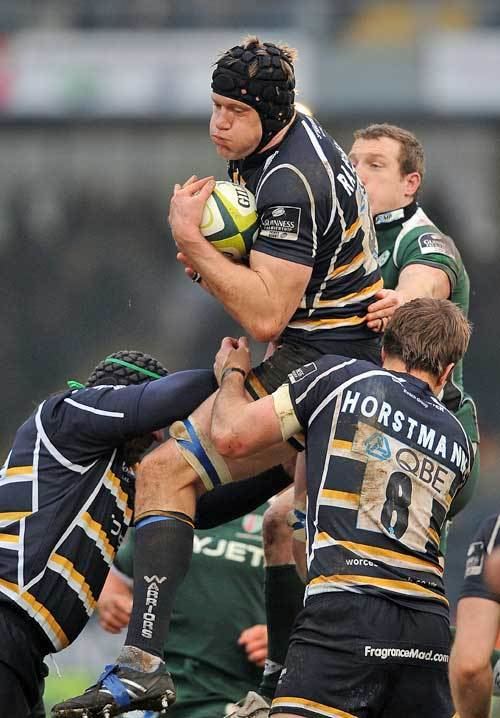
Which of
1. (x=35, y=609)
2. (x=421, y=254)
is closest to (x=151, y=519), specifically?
(x=35, y=609)

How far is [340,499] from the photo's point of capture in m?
4.86

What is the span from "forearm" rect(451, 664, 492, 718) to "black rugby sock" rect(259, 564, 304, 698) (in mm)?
1239

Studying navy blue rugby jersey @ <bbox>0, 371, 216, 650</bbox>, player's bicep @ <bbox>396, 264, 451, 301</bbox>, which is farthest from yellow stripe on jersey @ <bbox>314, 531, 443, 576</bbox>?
player's bicep @ <bbox>396, 264, 451, 301</bbox>

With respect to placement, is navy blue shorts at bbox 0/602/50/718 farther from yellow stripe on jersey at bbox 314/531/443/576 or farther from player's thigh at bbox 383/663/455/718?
player's thigh at bbox 383/663/455/718

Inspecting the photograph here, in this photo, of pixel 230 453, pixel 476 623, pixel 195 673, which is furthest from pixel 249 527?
pixel 230 453

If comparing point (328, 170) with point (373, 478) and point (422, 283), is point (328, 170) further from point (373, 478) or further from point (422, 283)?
point (373, 478)

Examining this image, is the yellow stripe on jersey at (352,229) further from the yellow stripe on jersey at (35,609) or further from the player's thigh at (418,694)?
the yellow stripe on jersey at (35,609)

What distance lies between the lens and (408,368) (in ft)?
16.7

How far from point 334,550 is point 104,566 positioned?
3.51 feet

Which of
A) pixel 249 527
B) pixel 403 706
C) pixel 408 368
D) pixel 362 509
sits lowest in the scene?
pixel 249 527

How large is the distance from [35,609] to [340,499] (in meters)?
1.28

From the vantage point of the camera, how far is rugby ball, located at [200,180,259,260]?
5.18 m

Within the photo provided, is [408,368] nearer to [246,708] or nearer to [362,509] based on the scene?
[362,509]

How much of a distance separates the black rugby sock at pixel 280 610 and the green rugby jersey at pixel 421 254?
113 cm
